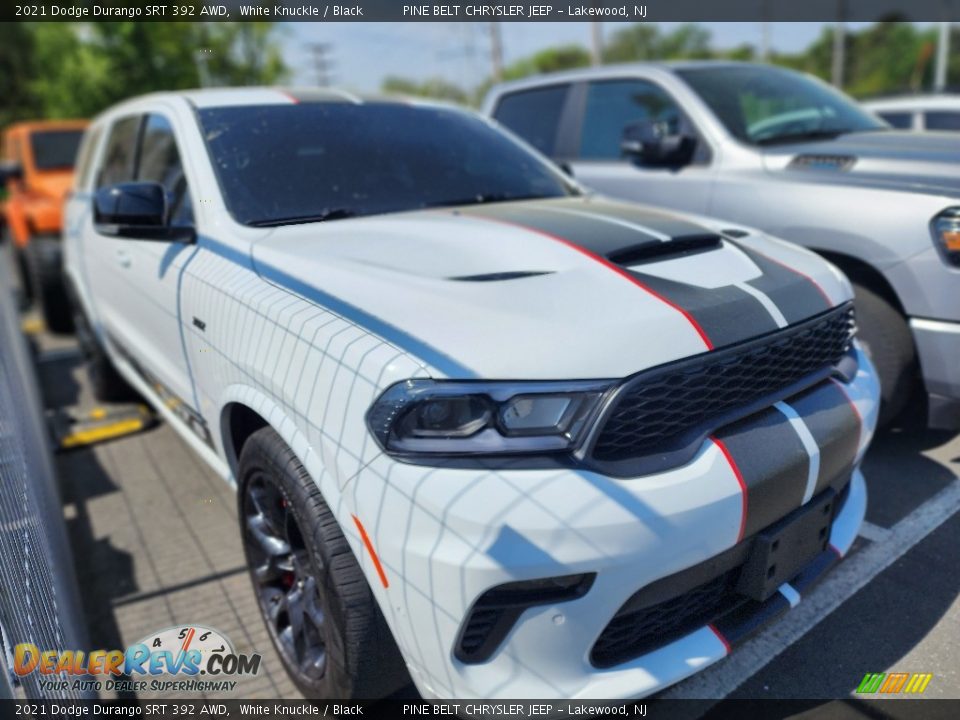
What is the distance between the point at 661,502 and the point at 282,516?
1.16m

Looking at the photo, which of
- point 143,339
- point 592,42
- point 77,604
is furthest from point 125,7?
point 77,604

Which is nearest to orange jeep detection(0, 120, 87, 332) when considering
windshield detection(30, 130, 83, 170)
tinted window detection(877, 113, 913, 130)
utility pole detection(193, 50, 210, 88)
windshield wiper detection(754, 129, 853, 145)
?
windshield detection(30, 130, 83, 170)

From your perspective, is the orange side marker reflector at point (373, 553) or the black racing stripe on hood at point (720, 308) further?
the black racing stripe on hood at point (720, 308)

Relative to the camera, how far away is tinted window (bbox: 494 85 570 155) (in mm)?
5027

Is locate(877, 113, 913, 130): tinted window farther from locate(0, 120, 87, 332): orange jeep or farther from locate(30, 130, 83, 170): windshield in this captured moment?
locate(30, 130, 83, 170): windshield

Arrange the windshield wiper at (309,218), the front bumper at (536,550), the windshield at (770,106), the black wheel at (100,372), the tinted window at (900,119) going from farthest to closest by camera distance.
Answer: the tinted window at (900,119) < the black wheel at (100,372) < the windshield at (770,106) < the windshield wiper at (309,218) < the front bumper at (536,550)

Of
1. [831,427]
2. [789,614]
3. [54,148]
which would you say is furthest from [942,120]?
[54,148]

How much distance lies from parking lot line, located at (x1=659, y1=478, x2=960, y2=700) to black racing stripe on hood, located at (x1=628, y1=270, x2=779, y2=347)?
815 mm

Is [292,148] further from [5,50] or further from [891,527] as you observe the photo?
[5,50]

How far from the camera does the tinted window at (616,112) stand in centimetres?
428

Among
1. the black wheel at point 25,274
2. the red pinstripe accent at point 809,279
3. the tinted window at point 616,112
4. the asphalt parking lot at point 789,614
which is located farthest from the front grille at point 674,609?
the black wheel at point 25,274

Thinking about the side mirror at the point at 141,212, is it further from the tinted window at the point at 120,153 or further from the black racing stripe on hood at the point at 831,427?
the black racing stripe on hood at the point at 831,427

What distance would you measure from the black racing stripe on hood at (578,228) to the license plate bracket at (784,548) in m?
0.85

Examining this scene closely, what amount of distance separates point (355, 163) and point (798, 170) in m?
2.12
